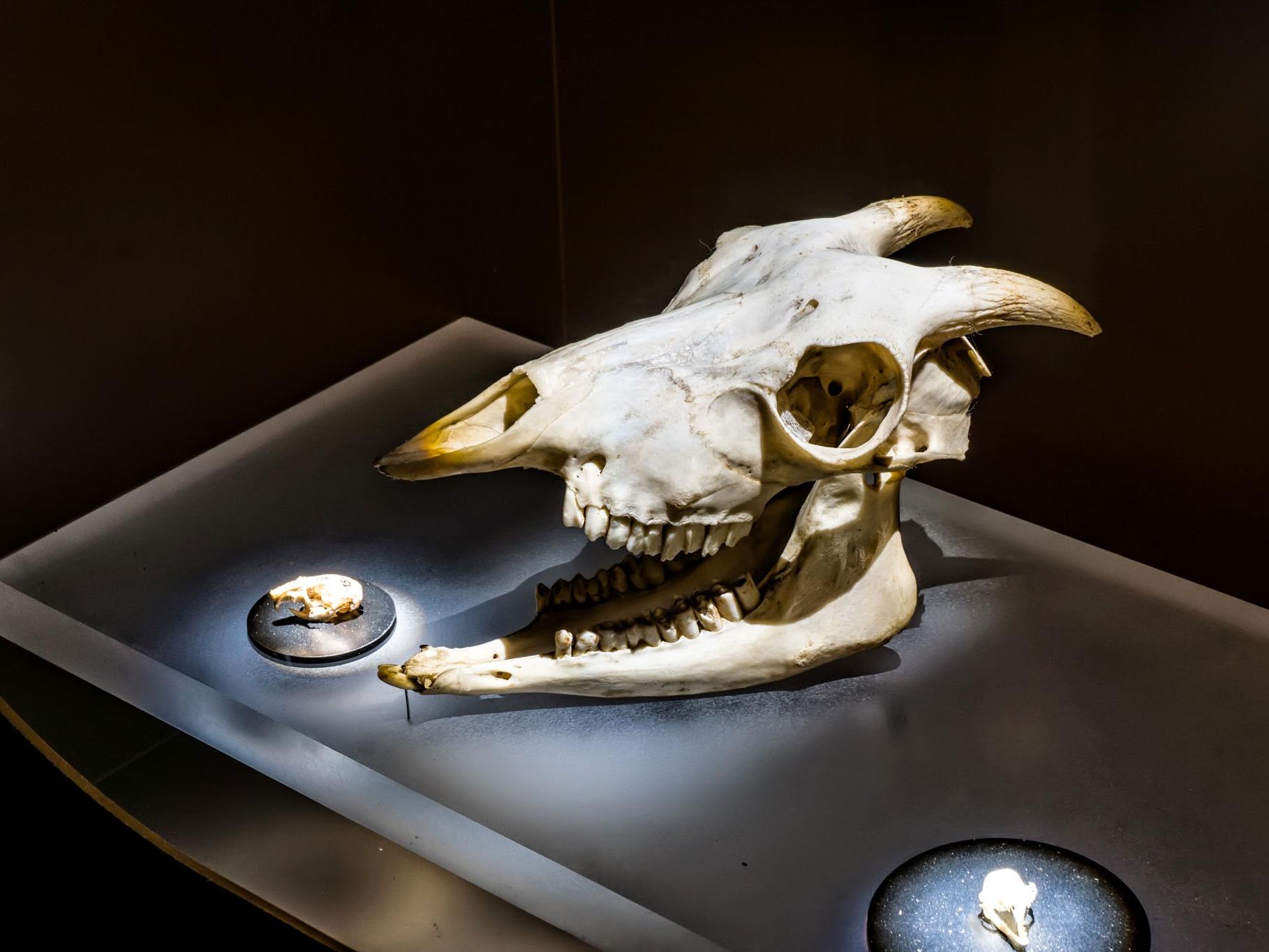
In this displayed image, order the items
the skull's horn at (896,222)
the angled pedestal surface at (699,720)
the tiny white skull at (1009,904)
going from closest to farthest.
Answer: the tiny white skull at (1009,904) < the angled pedestal surface at (699,720) < the skull's horn at (896,222)

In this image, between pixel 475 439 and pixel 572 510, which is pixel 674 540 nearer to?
pixel 572 510

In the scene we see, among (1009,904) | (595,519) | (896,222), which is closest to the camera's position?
(1009,904)

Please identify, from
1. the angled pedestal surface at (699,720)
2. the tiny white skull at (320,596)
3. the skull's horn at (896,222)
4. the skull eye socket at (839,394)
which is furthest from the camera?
the tiny white skull at (320,596)

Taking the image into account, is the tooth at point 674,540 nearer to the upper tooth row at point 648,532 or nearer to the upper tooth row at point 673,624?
the upper tooth row at point 648,532

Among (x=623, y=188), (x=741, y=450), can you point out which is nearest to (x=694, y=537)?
(x=741, y=450)

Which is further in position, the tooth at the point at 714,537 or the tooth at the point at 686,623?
the tooth at the point at 686,623

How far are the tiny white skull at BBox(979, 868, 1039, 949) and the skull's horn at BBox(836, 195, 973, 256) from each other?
1.01 meters

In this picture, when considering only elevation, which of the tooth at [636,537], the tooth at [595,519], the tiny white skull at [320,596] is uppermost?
the tooth at [595,519]

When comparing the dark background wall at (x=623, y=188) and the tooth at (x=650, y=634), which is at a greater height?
the dark background wall at (x=623, y=188)

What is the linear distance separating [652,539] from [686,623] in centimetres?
22

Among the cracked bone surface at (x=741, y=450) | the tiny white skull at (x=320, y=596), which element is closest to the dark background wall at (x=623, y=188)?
the cracked bone surface at (x=741, y=450)

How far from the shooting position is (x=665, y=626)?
2.46 metres

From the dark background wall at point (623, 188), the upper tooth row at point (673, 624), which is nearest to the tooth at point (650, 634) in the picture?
the upper tooth row at point (673, 624)

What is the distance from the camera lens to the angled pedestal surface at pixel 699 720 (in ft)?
7.32
